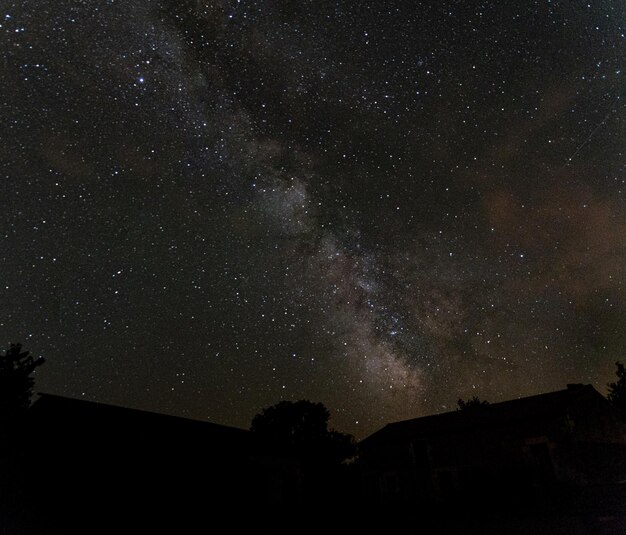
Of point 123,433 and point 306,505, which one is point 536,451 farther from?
point 123,433

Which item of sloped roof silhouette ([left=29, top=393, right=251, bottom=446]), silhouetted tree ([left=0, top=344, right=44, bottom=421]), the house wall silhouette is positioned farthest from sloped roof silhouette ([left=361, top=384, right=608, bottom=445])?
silhouetted tree ([left=0, top=344, right=44, bottom=421])

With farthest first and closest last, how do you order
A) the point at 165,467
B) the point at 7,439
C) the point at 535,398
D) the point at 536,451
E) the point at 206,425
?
the point at 535,398 < the point at 536,451 < the point at 206,425 < the point at 165,467 < the point at 7,439

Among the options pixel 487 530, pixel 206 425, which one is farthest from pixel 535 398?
pixel 206 425

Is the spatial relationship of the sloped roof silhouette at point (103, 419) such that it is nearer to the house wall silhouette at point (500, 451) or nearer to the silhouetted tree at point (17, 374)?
the house wall silhouette at point (500, 451)

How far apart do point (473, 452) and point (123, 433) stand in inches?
735

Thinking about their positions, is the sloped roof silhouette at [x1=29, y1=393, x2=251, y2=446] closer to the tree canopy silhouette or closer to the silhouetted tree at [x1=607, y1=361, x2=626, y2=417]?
the tree canopy silhouette

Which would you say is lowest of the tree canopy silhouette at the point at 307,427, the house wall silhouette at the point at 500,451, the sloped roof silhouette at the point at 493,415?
the house wall silhouette at the point at 500,451

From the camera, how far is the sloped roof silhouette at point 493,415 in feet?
79.4

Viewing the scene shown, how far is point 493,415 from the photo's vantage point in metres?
26.3

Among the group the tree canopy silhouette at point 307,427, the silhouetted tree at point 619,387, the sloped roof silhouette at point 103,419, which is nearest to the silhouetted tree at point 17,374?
the sloped roof silhouette at point 103,419

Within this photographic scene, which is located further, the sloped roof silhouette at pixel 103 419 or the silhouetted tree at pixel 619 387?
the silhouetted tree at pixel 619 387

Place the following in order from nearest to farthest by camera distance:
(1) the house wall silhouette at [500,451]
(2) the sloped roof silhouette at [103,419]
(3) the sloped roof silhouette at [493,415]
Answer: (2) the sloped roof silhouette at [103,419] < (1) the house wall silhouette at [500,451] < (3) the sloped roof silhouette at [493,415]

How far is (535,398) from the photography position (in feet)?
90.1

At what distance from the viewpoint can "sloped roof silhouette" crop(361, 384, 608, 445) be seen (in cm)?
2420
